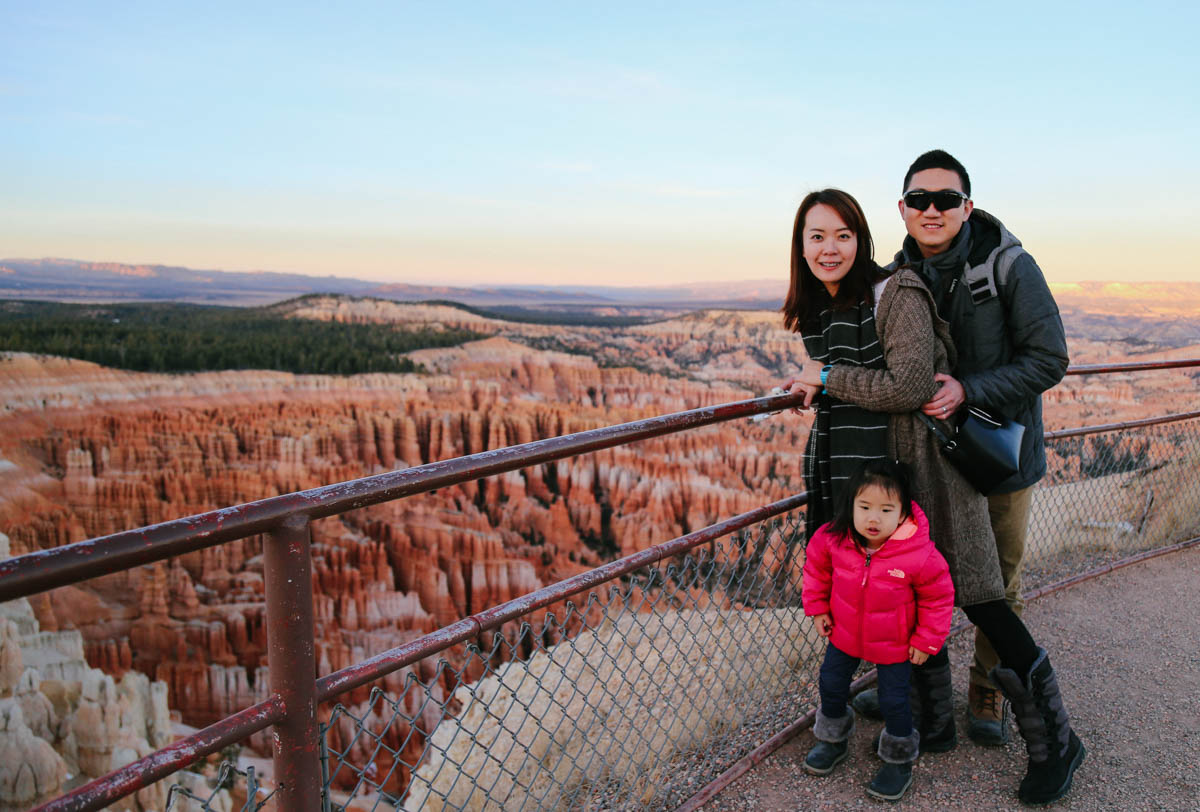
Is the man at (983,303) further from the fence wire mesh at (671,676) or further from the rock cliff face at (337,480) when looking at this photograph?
the rock cliff face at (337,480)

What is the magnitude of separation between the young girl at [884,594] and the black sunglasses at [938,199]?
2.64 ft

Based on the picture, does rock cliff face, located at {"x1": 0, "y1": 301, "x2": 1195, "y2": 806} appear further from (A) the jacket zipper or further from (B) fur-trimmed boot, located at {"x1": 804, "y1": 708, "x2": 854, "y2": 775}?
(A) the jacket zipper

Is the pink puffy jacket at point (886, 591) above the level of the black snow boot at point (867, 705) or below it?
above

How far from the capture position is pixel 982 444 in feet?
7.60

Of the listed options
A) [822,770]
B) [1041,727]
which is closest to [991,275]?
[1041,727]

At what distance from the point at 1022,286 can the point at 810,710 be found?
5.95 feet

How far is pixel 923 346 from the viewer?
221 centimetres

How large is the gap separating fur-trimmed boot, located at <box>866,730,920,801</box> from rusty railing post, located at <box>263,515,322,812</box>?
185cm

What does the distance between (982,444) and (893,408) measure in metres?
0.30

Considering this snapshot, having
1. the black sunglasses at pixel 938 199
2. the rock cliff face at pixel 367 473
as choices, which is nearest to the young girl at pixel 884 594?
the black sunglasses at pixel 938 199

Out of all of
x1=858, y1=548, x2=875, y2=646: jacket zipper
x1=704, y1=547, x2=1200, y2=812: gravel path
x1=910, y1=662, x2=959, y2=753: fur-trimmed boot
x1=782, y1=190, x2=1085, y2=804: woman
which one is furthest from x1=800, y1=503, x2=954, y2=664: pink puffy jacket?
x1=704, y1=547, x2=1200, y2=812: gravel path

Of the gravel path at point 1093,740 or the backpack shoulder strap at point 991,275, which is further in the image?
the gravel path at point 1093,740

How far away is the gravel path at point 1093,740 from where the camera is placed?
2.59 m

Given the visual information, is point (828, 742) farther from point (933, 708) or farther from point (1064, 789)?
point (1064, 789)
